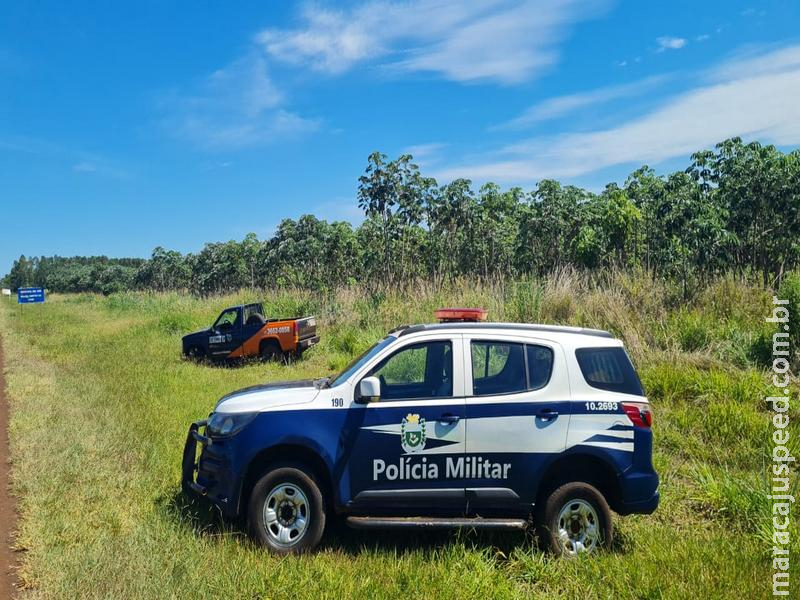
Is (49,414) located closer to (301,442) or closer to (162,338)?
(301,442)

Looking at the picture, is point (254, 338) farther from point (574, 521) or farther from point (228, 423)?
point (574, 521)

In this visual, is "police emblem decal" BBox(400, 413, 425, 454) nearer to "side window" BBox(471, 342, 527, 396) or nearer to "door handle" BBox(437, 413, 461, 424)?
"door handle" BBox(437, 413, 461, 424)

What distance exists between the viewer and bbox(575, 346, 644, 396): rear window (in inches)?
203

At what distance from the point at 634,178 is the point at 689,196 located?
379 inches

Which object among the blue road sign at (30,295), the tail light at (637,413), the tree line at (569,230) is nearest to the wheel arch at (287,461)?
the tail light at (637,413)

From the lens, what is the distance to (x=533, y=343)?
5.27 m

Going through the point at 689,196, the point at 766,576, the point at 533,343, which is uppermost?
the point at 689,196

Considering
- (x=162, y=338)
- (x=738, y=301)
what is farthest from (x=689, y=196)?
(x=162, y=338)

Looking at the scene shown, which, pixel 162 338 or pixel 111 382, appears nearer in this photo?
pixel 111 382

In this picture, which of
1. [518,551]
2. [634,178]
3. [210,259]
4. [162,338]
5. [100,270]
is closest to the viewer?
[518,551]

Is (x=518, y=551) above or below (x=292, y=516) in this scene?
below

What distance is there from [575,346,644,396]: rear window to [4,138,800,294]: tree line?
8.42 m

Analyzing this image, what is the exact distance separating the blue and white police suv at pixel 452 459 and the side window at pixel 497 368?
0.06ft

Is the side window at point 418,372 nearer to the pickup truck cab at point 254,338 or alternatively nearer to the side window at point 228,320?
the pickup truck cab at point 254,338
